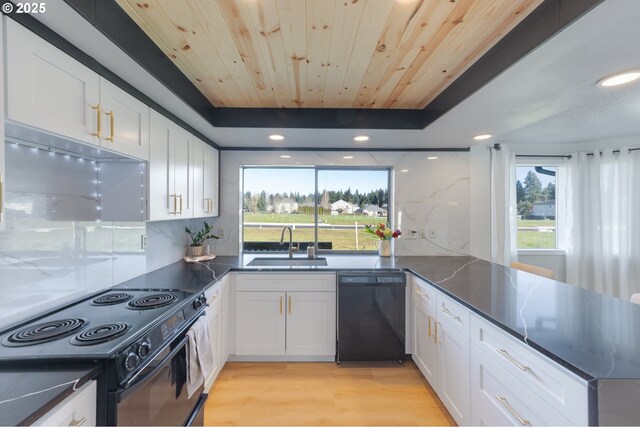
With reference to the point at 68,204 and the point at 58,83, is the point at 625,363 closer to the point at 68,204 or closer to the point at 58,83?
the point at 58,83

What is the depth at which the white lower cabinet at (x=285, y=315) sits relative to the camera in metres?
2.46

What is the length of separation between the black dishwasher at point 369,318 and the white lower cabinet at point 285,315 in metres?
0.11

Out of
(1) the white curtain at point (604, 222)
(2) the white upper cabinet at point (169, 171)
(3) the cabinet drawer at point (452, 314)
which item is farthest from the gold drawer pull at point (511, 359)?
(1) the white curtain at point (604, 222)

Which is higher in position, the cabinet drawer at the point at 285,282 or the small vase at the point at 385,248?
the small vase at the point at 385,248

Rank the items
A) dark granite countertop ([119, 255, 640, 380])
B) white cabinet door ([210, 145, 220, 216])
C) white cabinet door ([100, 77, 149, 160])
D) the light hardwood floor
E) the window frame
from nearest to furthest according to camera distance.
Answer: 1. dark granite countertop ([119, 255, 640, 380])
2. white cabinet door ([100, 77, 149, 160])
3. the light hardwood floor
4. white cabinet door ([210, 145, 220, 216])
5. the window frame

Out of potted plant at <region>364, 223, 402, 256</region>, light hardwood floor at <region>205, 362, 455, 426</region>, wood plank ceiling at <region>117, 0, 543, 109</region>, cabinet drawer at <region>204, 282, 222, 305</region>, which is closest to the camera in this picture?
wood plank ceiling at <region>117, 0, 543, 109</region>

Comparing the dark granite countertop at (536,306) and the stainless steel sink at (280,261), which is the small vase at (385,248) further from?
the stainless steel sink at (280,261)

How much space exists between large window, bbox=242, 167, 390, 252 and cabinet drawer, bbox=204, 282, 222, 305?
1.07 metres

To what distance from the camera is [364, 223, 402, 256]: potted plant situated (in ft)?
9.84

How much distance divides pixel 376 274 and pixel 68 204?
2194 mm

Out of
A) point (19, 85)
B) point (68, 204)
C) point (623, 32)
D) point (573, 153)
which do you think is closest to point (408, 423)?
point (623, 32)

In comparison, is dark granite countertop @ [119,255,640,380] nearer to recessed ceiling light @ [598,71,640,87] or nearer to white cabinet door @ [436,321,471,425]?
white cabinet door @ [436,321,471,425]

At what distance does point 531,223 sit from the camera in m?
3.71

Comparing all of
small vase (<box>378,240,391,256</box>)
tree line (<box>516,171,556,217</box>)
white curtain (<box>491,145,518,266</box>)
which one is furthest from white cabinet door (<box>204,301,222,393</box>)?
tree line (<box>516,171,556,217</box>)
